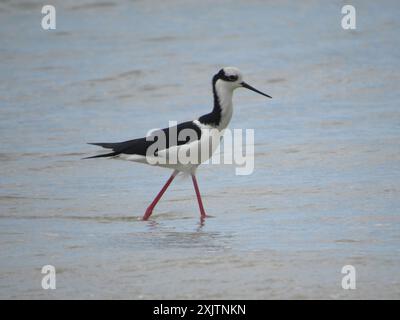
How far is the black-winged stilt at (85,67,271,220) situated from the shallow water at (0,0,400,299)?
51 cm

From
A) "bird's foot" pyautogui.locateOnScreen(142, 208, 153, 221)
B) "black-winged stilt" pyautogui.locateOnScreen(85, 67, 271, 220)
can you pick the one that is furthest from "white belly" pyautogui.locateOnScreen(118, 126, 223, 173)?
"bird's foot" pyautogui.locateOnScreen(142, 208, 153, 221)

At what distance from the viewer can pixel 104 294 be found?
645cm

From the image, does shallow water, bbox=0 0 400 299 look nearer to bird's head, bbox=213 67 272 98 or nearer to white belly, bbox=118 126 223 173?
white belly, bbox=118 126 223 173

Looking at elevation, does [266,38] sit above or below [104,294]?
above

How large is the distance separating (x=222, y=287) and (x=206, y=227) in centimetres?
211

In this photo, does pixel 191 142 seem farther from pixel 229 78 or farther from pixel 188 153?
pixel 229 78

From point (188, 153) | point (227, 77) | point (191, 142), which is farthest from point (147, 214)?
point (227, 77)

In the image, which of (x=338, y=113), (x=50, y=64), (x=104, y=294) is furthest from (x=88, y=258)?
(x=50, y=64)

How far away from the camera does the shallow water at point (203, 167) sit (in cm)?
699

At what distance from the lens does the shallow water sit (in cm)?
699

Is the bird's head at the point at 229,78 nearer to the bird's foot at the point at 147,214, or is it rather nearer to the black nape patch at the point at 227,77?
the black nape patch at the point at 227,77

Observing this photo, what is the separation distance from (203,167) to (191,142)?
7.60 ft

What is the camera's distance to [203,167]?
38.0 feet
